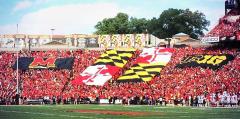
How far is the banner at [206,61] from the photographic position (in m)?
48.1

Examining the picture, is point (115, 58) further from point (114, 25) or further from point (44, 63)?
point (114, 25)

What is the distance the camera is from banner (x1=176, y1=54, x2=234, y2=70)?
158ft

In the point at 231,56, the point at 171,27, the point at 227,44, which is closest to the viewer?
the point at 231,56

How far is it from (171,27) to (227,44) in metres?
48.7

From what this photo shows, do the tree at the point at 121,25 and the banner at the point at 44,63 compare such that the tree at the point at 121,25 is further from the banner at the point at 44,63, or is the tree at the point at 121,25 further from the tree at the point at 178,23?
the banner at the point at 44,63

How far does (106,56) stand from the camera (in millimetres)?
57781

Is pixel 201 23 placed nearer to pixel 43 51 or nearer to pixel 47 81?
pixel 43 51

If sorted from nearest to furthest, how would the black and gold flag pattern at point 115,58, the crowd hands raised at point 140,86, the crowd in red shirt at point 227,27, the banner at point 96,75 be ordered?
1. the crowd hands raised at point 140,86
2. the crowd in red shirt at point 227,27
3. the banner at point 96,75
4. the black and gold flag pattern at point 115,58

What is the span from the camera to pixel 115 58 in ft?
187

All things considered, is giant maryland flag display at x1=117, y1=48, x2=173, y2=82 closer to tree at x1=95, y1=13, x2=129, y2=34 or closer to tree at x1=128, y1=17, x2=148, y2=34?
tree at x1=95, y1=13, x2=129, y2=34

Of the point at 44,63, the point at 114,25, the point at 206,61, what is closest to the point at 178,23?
the point at 114,25

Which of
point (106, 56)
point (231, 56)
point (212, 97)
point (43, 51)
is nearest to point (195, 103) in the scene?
point (212, 97)

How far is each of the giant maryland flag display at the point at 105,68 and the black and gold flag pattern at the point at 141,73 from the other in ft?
5.05

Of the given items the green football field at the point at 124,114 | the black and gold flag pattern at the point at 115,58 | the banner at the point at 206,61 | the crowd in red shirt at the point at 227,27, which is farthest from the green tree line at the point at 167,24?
the green football field at the point at 124,114
